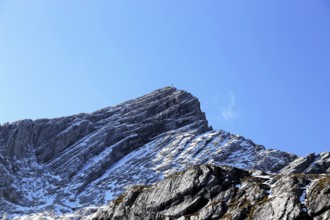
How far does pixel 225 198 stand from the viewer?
7912 cm

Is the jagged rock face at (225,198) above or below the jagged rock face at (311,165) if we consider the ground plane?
below

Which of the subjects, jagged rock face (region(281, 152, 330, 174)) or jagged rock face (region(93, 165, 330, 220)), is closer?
jagged rock face (region(93, 165, 330, 220))

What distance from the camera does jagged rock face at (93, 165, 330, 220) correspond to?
228 ft

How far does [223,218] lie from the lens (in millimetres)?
73875

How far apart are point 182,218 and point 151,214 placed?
21.8 ft

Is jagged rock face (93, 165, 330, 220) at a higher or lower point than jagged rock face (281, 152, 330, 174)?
lower

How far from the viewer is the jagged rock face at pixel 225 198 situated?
69.5 m

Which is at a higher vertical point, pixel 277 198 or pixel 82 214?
pixel 82 214

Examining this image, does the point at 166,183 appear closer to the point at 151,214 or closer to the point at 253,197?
the point at 151,214

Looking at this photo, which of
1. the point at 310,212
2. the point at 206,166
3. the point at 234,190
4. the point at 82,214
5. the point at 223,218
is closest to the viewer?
the point at 310,212

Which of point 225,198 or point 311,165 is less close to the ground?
point 311,165

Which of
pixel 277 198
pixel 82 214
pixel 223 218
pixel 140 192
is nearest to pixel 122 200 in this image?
pixel 140 192

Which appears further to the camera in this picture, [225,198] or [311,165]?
[311,165]

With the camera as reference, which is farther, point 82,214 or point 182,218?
point 82,214
